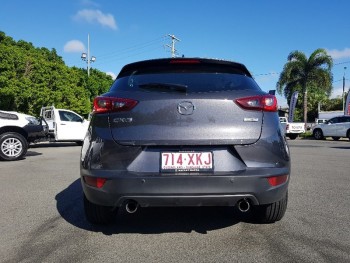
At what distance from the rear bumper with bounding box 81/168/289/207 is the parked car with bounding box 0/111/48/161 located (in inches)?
326

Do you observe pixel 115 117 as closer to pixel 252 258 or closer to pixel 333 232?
pixel 252 258

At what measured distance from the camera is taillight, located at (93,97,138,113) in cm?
319

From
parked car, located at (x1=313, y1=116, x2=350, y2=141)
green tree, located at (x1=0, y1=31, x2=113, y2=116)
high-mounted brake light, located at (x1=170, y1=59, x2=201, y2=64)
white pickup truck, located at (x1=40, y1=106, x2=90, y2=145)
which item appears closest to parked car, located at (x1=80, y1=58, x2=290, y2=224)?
high-mounted brake light, located at (x1=170, y1=59, x2=201, y2=64)

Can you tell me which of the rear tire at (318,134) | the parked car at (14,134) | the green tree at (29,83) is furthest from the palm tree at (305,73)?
the parked car at (14,134)

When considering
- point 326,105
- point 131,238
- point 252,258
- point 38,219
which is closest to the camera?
point 252,258

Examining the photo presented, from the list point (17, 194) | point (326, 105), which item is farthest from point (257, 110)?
point (326, 105)

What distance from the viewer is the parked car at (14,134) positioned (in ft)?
33.9

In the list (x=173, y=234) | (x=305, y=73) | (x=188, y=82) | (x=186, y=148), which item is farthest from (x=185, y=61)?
(x=305, y=73)

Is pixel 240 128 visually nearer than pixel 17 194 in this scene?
Yes

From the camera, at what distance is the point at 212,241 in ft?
10.8

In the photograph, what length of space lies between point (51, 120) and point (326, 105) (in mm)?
82413

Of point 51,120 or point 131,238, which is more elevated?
point 51,120

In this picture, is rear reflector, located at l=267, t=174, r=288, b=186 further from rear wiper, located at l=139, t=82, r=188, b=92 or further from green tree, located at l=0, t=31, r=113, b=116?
green tree, located at l=0, t=31, r=113, b=116

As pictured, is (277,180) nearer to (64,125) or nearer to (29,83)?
(64,125)
